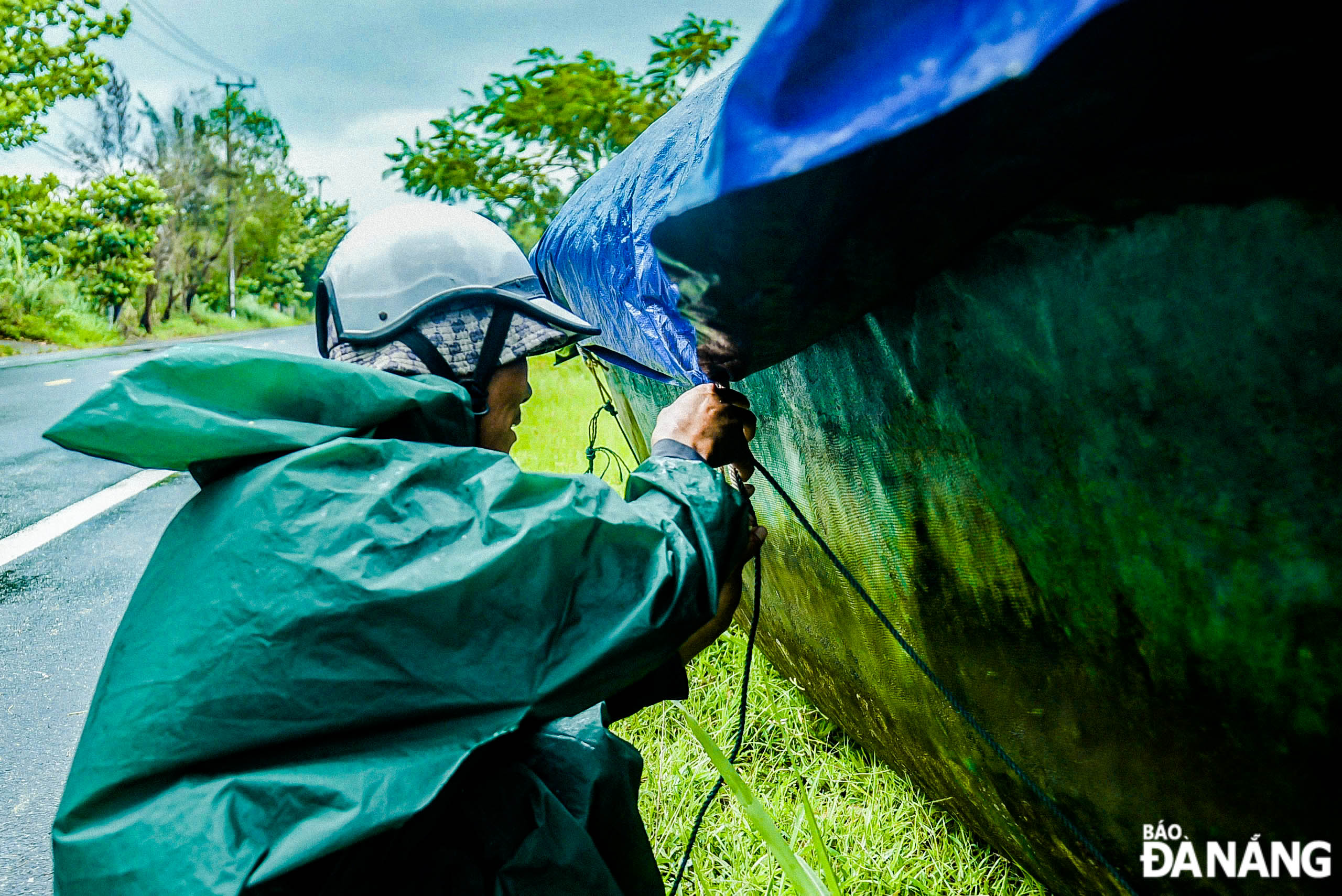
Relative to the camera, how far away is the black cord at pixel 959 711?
4.59 ft

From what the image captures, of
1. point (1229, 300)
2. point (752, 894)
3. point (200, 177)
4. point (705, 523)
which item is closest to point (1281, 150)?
point (1229, 300)

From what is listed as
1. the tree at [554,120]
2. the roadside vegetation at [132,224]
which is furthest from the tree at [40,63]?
the tree at [554,120]

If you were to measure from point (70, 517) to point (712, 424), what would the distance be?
5.85m

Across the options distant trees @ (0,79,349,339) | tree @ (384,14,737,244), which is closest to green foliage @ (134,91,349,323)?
distant trees @ (0,79,349,339)

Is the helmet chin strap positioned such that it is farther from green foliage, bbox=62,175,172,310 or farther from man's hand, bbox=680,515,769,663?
green foliage, bbox=62,175,172,310

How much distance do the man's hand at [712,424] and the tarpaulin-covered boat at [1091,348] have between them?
0.06m

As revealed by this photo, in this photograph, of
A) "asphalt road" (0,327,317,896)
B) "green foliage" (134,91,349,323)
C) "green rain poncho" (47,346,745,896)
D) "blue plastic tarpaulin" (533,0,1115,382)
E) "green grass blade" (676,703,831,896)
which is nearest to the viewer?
"blue plastic tarpaulin" (533,0,1115,382)

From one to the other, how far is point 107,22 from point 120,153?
37.0 feet

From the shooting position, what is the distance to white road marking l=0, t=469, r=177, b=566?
5.02 m

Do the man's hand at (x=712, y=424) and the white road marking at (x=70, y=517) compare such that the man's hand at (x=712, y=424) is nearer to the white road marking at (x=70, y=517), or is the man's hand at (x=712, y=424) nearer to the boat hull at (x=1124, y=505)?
the boat hull at (x=1124, y=505)

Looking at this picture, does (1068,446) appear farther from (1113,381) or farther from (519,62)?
(519,62)

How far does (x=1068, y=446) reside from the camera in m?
1.05

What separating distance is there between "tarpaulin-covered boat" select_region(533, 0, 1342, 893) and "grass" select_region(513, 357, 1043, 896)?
699 mm

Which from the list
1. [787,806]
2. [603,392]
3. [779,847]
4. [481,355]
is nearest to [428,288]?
[481,355]
